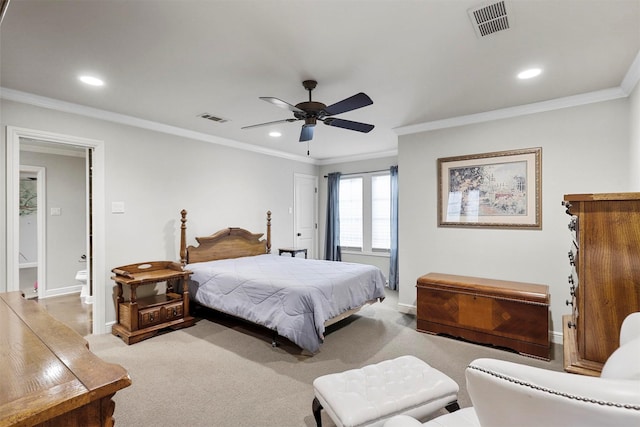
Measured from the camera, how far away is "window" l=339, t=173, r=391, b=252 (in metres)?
6.11

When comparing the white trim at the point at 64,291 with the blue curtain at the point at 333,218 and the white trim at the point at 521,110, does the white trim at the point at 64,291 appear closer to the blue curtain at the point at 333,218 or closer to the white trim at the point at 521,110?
the blue curtain at the point at 333,218

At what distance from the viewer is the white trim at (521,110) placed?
9.91 feet

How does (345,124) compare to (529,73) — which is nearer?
(529,73)

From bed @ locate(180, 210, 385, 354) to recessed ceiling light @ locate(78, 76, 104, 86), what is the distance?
70.0 inches

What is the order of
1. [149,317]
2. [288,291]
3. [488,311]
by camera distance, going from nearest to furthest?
1. [288,291]
2. [488,311]
3. [149,317]

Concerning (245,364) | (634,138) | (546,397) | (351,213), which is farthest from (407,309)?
(546,397)

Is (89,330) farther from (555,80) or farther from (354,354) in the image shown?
(555,80)

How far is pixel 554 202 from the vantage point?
3.30m

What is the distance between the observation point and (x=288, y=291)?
9.99ft

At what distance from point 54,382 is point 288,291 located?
2.30 meters

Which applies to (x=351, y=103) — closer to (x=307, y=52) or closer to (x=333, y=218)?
(x=307, y=52)

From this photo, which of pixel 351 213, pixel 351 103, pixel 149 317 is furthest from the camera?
pixel 351 213

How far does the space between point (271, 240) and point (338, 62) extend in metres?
3.83

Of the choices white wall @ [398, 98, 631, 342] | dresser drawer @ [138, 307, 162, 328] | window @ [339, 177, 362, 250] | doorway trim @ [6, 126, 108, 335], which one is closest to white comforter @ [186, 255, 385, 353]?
dresser drawer @ [138, 307, 162, 328]
